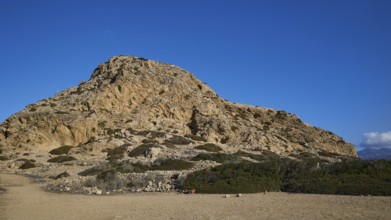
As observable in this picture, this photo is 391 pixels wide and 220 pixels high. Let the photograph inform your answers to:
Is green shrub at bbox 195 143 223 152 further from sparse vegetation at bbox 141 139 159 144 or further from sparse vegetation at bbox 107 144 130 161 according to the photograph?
sparse vegetation at bbox 107 144 130 161

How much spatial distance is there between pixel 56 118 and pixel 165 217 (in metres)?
38.9

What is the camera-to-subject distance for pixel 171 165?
83.7 feet

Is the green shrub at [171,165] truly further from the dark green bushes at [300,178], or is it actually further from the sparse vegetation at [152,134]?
the sparse vegetation at [152,134]

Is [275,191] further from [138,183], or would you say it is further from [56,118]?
[56,118]

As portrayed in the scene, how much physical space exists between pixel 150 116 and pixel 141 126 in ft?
12.3

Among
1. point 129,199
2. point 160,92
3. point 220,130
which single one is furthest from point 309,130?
point 129,199

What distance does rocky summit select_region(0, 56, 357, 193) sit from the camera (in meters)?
36.9

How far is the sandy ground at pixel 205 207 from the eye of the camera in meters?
9.98

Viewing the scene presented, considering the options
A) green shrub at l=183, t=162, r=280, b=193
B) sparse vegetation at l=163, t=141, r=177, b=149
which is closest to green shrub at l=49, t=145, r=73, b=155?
sparse vegetation at l=163, t=141, r=177, b=149

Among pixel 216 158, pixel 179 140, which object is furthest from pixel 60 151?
pixel 216 158

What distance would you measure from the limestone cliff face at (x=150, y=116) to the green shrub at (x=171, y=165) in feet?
57.5

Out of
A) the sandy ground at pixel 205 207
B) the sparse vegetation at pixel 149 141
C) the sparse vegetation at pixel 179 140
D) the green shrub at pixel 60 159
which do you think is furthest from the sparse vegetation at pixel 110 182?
the sparse vegetation at pixel 179 140

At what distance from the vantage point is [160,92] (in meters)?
55.2

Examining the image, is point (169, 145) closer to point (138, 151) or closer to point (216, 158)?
point (138, 151)
